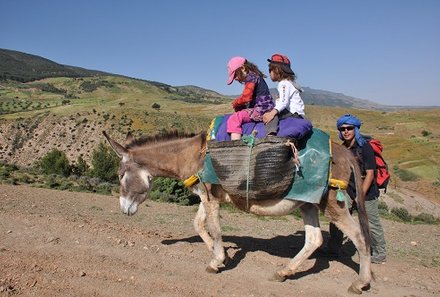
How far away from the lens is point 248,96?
5.86 meters

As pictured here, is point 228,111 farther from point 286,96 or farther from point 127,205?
point 286,96

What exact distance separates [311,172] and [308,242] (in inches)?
49.1

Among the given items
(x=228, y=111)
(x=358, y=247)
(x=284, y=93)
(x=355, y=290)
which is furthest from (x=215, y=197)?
(x=228, y=111)

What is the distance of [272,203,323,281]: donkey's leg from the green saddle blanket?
58 centimetres

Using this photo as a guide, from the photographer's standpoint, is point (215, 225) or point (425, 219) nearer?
point (215, 225)

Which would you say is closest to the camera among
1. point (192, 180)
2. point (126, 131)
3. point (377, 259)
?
point (192, 180)

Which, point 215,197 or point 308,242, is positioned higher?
point 215,197

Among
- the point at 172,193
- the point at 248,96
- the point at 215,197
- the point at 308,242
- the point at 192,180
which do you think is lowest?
the point at 172,193

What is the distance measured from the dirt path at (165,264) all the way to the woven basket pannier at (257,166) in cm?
142

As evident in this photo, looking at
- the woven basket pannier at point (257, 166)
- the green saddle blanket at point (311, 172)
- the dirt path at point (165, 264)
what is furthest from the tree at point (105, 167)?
the green saddle blanket at point (311, 172)

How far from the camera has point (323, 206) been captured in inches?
234

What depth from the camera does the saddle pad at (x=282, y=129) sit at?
5.70 meters

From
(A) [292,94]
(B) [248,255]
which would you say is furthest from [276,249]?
(A) [292,94]

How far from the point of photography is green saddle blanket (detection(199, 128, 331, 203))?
5691 millimetres
